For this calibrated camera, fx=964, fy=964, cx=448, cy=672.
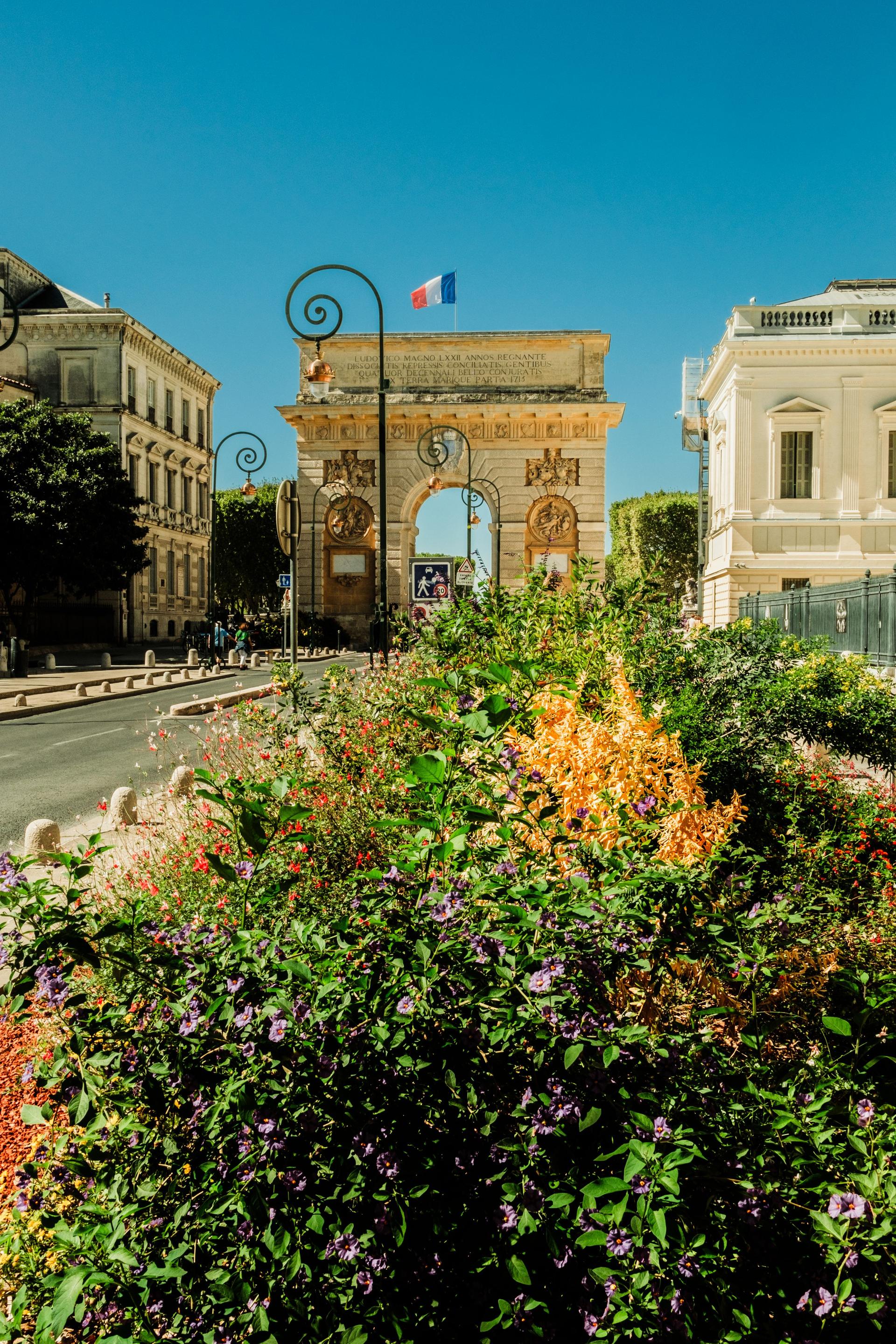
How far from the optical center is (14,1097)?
3332 mm

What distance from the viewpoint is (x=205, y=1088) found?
5.93 ft

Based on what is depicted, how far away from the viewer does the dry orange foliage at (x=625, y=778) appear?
10.2 ft

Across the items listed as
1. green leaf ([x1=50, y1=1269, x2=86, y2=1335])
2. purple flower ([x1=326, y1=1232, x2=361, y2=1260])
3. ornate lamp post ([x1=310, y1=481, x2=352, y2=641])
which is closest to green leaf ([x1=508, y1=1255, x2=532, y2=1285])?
purple flower ([x1=326, y1=1232, x2=361, y2=1260])

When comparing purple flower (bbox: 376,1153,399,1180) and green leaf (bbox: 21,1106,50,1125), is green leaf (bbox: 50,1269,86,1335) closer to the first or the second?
green leaf (bbox: 21,1106,50,1125)

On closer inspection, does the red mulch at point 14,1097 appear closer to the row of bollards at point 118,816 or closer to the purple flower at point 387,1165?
the purple flower at point 387,1165

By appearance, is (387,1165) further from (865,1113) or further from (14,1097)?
(14,1097)

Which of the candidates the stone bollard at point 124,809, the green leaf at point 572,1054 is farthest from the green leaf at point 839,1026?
the stone bollard at point 124,809

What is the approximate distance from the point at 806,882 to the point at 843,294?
3848cm

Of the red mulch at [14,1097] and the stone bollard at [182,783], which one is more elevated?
the stone bollard at [182,783]

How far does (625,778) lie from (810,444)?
32.3m

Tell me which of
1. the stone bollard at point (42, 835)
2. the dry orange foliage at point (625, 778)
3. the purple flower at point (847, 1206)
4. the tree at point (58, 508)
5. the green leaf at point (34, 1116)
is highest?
the tree at point (58, 508)

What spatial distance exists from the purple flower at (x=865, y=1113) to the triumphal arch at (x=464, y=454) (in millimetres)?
34136

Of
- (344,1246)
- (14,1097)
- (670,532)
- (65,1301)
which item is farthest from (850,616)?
(670,532)

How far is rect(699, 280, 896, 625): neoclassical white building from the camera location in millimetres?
31781
